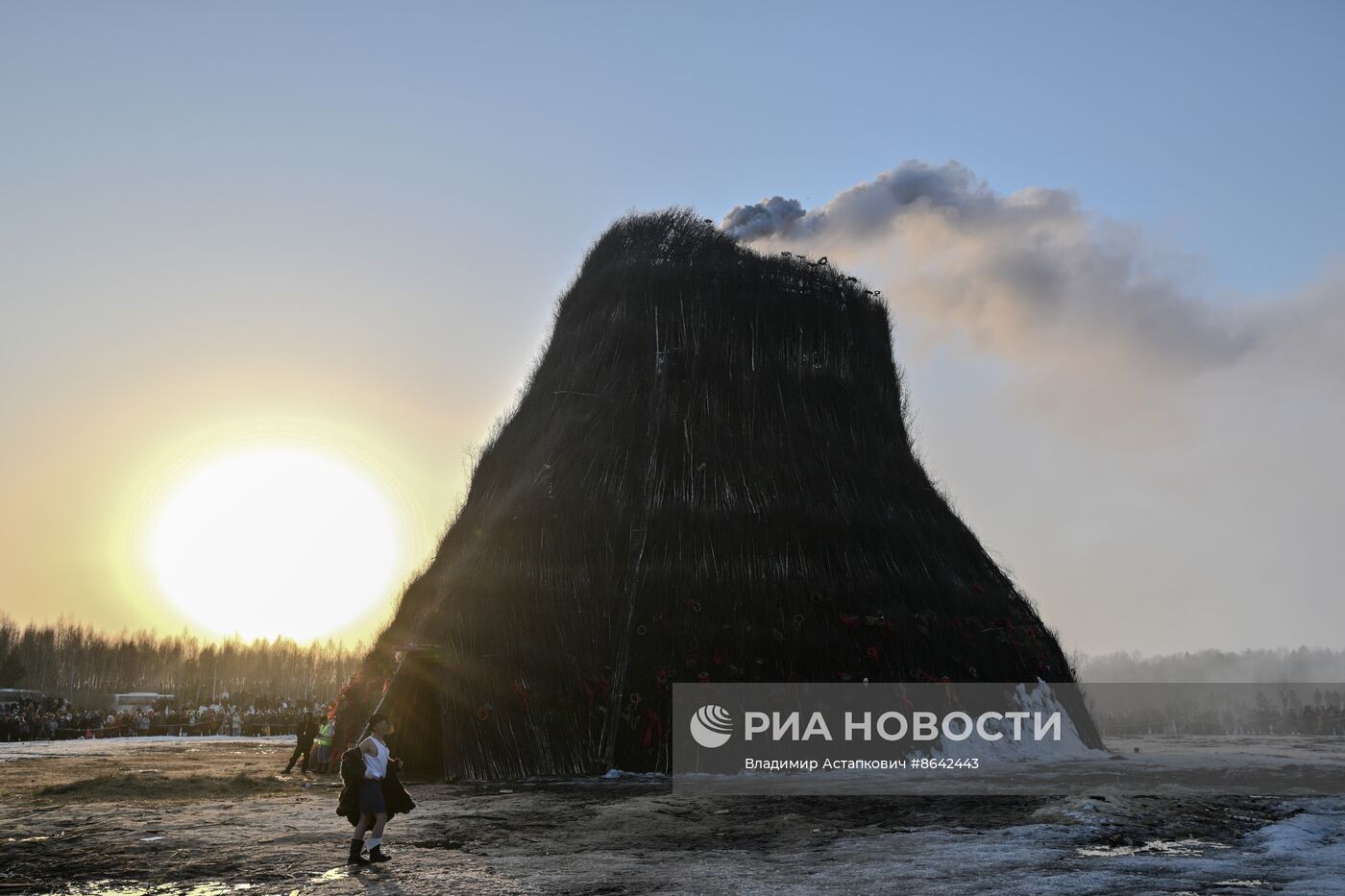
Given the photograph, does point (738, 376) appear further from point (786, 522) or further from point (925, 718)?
point (925, 718)

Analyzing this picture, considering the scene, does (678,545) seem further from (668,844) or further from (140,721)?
(140,721)

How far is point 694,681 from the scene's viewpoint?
82.1ft

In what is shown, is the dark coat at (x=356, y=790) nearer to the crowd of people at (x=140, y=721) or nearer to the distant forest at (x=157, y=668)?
the crowd of people at (x=140, y=721)

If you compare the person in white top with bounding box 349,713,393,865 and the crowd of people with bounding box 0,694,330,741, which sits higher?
the person in white top with bounding box 349,713,393,865

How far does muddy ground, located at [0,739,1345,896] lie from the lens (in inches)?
433

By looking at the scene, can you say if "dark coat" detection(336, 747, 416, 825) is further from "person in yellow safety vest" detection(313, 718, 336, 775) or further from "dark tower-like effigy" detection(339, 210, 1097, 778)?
"person in yellow safety vest" detection(313, 718, 336, 775)

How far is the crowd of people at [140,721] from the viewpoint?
162ft

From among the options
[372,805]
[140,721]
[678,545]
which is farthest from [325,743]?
[140,721]

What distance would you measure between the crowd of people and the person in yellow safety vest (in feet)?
77.8

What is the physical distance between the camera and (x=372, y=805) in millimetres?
13242

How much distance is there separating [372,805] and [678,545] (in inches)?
594

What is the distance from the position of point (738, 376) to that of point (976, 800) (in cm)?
1786

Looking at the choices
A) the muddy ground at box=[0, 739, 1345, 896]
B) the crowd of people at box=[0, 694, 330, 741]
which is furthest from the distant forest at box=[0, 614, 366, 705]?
the muddy ground at box=[0, 739, 1345, 896]

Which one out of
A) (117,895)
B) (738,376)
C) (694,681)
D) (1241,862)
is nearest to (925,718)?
(694,681)
